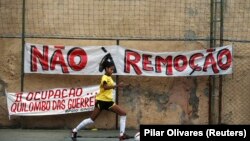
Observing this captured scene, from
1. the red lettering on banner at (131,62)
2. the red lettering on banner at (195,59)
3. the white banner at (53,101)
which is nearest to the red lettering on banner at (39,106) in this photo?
the white banner at (53,101)

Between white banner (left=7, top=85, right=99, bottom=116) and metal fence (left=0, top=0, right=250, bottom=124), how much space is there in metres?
1.32

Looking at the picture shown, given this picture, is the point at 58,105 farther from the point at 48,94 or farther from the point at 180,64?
the point at 180,64

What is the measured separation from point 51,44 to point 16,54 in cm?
88

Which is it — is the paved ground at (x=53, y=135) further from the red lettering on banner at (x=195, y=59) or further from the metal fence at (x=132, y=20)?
the metal fence at (x=132, y=20)

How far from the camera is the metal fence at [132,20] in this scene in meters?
12.9

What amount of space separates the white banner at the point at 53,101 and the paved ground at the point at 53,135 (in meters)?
0.46

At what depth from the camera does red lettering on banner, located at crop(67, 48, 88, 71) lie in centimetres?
1264

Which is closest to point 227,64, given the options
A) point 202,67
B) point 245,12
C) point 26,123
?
point 202,67

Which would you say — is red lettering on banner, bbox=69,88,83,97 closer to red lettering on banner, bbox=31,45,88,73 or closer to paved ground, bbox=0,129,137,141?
red lettering on banner, bbox=31,45,88,73

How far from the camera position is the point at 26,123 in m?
12.9

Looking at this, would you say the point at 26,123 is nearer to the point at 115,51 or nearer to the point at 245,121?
the point at 115,51

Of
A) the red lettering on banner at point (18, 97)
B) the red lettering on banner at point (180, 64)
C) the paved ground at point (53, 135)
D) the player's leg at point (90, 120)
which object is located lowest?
the paved ground at point (53, 135)

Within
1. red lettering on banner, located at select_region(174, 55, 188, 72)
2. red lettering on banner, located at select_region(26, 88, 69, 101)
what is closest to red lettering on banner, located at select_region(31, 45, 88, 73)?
red lettering on banner, located at select_region(26, 88, 69, 101)

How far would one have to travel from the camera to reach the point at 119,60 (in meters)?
12.6
